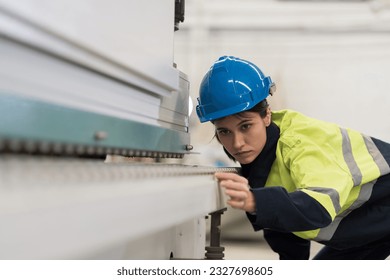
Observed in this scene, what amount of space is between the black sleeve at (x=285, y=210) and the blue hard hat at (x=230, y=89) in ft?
1.00

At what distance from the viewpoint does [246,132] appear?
1101mm

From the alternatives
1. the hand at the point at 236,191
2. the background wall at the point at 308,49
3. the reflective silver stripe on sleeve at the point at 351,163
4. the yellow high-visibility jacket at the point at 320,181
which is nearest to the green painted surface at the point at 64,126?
the hand at the point at 236,191

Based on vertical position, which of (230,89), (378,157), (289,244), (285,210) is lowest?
→ (289,244)

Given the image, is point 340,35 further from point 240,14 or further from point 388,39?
point 240,14

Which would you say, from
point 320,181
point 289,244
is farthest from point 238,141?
point 289,244

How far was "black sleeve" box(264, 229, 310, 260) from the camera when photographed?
131 cm

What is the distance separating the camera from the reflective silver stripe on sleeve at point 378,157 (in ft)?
3.72

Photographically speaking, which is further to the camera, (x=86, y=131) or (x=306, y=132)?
(x=306, y=132)

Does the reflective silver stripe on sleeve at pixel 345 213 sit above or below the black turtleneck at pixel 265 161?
below

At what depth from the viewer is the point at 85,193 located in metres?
0.35

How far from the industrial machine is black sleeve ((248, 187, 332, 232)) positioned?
7 centimetres

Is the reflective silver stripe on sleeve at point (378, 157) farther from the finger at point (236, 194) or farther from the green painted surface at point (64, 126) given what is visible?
the green painted surface at point (64, 126)

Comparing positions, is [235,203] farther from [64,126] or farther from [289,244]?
[289,244]

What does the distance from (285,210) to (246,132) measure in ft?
1.07
